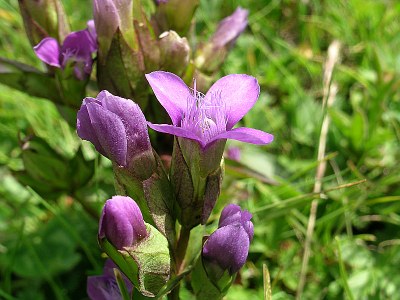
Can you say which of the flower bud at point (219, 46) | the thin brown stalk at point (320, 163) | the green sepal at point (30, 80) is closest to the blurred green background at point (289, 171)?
the thin brown stalk at point (320, 163)

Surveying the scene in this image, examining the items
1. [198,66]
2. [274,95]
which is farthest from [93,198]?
[274,95]

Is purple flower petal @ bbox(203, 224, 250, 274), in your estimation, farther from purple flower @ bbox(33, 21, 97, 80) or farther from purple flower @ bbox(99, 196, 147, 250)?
Answer: purple flower @ bbox(33, 21, 97, 80)

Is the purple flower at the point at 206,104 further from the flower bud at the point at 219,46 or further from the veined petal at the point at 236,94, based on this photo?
the flower bud at the point at 219,46

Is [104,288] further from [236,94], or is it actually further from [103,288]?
[236,94]

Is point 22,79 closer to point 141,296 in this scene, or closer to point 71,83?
point 71,83

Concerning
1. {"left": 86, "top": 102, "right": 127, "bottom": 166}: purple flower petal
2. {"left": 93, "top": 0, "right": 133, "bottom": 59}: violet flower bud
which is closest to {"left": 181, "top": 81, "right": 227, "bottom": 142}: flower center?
{"left": 86, "top": 102, "right": 127, "bottom": 166}: purple flower petal

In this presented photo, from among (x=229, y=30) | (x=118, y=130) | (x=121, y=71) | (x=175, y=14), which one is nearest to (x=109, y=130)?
(x=118, y=130)
